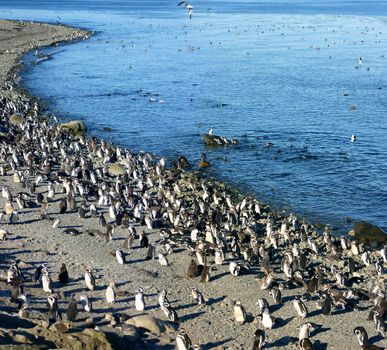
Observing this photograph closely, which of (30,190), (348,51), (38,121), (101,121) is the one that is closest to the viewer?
(30,190)

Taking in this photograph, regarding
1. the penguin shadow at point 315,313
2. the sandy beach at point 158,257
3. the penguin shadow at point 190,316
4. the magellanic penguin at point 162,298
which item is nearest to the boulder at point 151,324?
the sandy beach at point 158,257

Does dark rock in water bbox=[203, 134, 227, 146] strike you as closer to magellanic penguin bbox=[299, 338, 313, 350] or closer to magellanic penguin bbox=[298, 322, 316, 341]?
magellanic penguin bbox=[298, 322, 316, 341]

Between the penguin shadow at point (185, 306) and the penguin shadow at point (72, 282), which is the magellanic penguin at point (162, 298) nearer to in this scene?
the penguin shadow at point (185, 306)

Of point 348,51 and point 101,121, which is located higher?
point 348,51

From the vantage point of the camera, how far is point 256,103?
203 feet

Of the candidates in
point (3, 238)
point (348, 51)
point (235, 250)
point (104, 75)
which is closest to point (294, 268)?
point (235, 250)

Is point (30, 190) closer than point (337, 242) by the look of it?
No

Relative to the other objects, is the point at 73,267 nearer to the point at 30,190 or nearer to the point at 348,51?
the point at 30,190

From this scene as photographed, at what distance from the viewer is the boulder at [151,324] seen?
19.5m

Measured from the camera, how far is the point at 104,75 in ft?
259

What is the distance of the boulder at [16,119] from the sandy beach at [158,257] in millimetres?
9552

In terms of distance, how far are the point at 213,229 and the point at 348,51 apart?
242ft

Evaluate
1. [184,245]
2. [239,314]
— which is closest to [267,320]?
[239,314]

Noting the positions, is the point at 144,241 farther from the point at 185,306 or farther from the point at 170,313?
the point at 170,313
